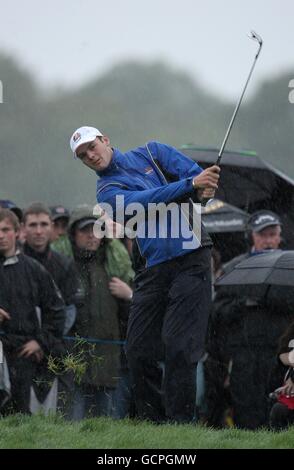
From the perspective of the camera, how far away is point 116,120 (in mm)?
28531

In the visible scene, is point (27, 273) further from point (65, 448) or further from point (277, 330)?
point (65, 448)

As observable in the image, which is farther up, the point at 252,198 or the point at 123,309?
the point at 252,198

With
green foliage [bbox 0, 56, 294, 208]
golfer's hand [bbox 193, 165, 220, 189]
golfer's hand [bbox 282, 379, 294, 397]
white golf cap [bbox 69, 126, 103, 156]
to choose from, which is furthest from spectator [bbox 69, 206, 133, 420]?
green foliage [bbox 0, 56, 294, 208]

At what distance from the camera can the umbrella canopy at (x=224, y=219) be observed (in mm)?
14789

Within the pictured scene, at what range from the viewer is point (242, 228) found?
14766 millimetres

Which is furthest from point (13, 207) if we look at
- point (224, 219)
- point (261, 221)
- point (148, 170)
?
point (148, 170)

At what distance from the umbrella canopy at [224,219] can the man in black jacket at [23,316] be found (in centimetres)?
332

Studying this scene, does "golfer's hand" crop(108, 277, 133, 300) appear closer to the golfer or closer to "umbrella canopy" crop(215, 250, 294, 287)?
"umbrella canopy" crop(215, 250, 294, 287)

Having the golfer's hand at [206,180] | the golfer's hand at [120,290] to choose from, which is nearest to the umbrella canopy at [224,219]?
the golfer's hand at [120,290]

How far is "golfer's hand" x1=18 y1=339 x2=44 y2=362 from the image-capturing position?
11547 millimetres
